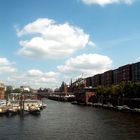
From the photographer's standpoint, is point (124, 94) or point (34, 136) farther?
point (124, 94)

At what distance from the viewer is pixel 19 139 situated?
68312mm

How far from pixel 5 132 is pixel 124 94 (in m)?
104

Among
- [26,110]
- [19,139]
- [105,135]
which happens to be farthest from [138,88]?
[19,139]

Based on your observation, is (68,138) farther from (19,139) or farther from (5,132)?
(5,132)

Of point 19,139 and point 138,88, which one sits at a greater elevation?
point 138,88

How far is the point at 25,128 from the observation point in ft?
282

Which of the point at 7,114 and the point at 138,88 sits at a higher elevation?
the point at 138,88

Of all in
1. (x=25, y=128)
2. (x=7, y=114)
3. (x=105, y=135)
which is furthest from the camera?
(x=7, y=114)

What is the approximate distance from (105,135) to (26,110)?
203 feet

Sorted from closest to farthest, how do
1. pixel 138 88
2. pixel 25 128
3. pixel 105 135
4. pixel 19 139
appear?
1. pixel 19 139
2. pixel 105 135
3. pixel 25 128
4. pixel 138 88

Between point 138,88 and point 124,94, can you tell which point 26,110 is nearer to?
point 138,88

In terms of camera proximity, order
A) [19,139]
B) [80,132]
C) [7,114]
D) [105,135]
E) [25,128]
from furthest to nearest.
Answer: [7,114] → [25,128] → [80,132] → [105,135] → [19,139]

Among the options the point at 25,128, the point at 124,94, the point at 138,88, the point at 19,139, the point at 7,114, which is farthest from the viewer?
the point at 124,94

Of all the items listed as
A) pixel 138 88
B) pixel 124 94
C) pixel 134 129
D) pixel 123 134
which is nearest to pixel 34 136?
pixel 123 134
